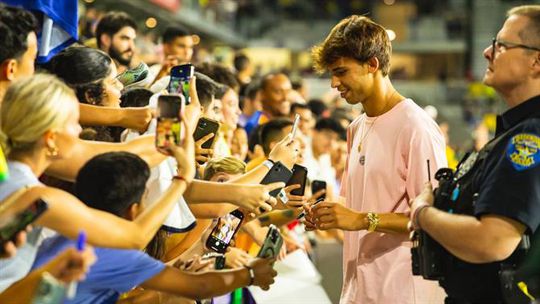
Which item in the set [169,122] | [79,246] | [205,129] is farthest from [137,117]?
[79,246]

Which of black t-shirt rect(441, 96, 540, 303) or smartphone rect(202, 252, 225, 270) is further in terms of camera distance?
smartphone rect(202, 252, 225, 270)

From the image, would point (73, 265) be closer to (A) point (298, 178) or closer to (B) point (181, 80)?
(B) point (181, 80)

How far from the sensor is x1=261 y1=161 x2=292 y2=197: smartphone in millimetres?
3525

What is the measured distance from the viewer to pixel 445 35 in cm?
3906

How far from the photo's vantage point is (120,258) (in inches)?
111

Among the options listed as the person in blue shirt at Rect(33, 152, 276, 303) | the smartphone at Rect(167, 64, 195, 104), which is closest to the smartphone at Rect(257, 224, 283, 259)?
the person in blue shirt at Rect(33, 152, 276, 303)

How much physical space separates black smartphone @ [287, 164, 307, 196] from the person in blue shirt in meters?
0.90

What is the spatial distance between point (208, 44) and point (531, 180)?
3230cm

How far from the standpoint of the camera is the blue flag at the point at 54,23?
3.95m

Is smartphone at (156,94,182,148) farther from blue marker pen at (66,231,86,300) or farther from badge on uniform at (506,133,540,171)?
badge on uniform at (506,133,540,171)

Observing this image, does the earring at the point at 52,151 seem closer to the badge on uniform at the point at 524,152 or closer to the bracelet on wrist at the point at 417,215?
the bracelet on wrist at the point at 417,215

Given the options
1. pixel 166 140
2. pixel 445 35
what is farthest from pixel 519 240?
pixel 445 35

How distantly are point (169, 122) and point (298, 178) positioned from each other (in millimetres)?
1146

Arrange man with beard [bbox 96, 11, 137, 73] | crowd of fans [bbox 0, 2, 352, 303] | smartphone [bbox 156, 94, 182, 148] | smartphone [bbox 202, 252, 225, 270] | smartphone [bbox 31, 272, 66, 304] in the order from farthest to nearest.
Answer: man with beard [bbox 96, 11, 137, 73]
smartphone [bbox 202, 252, 225, 270]
smartphone [bbox 156, 94, 182, 148]
crowd of fans [bbox 0, 2, 352, 303]
smartphone [bbox 31, 272, 66, 304]
